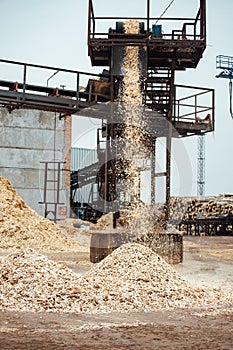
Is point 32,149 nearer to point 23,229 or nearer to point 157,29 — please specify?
point 23,229

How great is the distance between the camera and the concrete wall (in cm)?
2161

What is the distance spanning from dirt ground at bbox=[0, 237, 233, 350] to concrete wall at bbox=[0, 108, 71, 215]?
645 inches

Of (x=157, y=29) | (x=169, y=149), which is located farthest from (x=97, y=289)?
(x=157, y=29)

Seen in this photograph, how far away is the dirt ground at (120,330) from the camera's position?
3.76 m

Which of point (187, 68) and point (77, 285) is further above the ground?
point (187, 68)

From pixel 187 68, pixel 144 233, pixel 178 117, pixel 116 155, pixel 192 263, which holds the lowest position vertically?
pixel 192 263

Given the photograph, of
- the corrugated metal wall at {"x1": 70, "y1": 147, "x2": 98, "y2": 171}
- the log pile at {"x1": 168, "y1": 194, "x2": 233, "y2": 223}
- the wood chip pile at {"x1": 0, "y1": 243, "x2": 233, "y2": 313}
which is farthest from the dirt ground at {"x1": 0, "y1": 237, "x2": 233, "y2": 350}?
the log pile at {"x1": 168, "y1": 194, "x2": 233, "y2": 223}

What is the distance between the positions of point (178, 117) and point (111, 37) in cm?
249

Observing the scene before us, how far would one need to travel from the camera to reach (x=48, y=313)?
4.94 metres

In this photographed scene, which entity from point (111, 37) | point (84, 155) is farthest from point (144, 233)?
point (84, 155)

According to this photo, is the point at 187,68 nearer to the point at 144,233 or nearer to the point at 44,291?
the point at 144,233

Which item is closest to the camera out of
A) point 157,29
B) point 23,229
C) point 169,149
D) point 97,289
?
point 97,289

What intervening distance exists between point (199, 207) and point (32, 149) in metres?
8.91

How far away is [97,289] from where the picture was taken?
19.0ft
